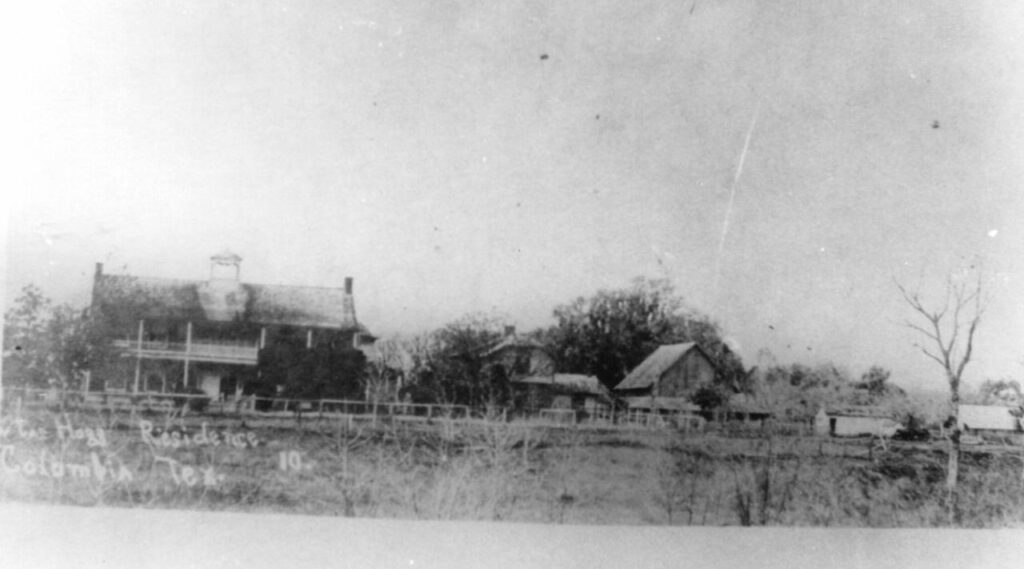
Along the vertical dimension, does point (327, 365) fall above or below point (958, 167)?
below

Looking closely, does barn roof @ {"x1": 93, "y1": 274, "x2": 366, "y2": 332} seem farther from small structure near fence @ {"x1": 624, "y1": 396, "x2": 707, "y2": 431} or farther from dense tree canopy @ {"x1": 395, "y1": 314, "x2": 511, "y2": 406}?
small structure near fence @ {"x1": 624, "y1": 396, "x2": 707, "y2": 431}

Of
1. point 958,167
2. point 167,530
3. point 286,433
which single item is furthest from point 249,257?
point 958,167

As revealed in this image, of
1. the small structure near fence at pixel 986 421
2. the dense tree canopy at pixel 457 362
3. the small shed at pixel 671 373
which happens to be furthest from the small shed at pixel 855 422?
the dense tree canopy at pixel 457 362

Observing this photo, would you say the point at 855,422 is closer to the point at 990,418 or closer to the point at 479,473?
the point at 990,418

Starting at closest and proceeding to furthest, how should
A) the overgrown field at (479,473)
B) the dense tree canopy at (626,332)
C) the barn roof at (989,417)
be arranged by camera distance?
the overgrown field at (479,473), the dense tree canopy at (626,332), the barn roof at (989,417)

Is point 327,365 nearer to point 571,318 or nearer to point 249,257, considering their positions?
point 249,257

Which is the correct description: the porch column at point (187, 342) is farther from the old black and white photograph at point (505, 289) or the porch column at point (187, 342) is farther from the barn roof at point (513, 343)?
the barn roof at point (513, 343)
